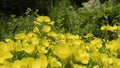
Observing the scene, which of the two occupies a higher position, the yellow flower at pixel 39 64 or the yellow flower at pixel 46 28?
the yellow flower at pixel 39 64

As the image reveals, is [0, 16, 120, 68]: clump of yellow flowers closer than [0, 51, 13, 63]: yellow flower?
Yes

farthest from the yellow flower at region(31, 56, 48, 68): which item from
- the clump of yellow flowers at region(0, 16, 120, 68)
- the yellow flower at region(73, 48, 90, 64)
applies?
the yellow flower at region(73, 48, 90, 64)

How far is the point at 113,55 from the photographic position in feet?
7.45

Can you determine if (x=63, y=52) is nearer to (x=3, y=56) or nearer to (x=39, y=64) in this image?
(x=39, y=64)

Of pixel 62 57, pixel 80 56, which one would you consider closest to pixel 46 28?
pixel 80 56

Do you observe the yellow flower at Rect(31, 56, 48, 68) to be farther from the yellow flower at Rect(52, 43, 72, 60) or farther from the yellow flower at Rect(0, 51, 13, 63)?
the yellow flower at Rect(0, 51, 13, 63)

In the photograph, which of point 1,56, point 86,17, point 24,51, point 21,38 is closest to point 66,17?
point 86,17

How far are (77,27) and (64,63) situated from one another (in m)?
4.28

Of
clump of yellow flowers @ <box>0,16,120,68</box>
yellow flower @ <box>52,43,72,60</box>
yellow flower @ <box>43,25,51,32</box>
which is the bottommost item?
yellow flower @ <box>43,25,51,32</box>

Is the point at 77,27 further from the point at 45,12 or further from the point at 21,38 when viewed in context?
the point at 45,12

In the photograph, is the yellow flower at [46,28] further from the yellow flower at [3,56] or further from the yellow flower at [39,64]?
the yellow flower at [39,64]

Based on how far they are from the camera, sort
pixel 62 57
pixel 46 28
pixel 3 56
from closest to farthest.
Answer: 1. pixel 62 57
2. pixel 3 56
3. pixel 46 28

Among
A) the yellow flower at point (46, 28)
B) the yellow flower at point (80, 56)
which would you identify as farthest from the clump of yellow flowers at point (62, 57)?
the yellow flower at point (46, 28)

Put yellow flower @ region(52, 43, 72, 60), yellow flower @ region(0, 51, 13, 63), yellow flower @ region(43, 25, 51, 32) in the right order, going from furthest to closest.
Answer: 1. yellow flower @ region(43, 25, 51, 32)
2. yellow flower @ region(0, 51, 13, 63)
3. yellow flower @ region(52, 43, 72, 60)
